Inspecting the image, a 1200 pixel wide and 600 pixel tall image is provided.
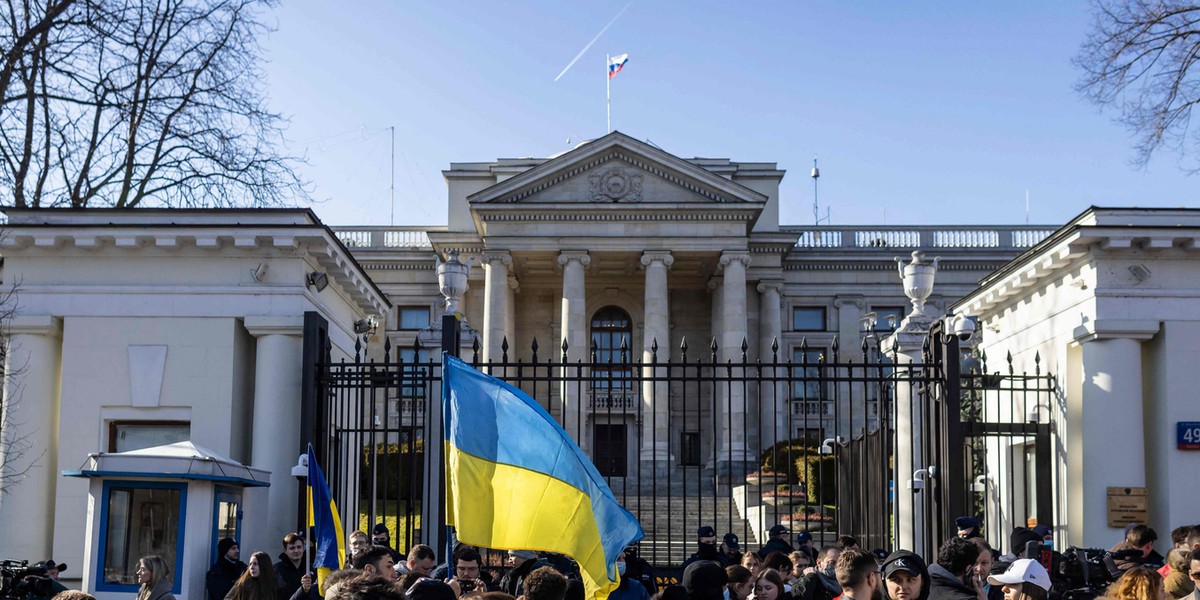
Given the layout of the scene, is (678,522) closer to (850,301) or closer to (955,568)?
(955,568)

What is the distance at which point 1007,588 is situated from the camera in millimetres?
7145

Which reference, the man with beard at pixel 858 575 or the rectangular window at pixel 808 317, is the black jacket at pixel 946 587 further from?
the rectangular window at pixel 808 317

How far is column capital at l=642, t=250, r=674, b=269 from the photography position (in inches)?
1865

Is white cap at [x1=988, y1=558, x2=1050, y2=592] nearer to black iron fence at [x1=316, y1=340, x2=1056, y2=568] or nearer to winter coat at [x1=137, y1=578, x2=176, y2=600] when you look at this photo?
winter coat at [x1=137, y1=578, x2=176, y2=600]

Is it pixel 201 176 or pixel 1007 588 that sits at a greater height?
pixel 201 176

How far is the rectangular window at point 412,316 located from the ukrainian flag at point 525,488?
148 feet

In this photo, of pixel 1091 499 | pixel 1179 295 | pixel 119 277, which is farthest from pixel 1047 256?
pixel 119 277

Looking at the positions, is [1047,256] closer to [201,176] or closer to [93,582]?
[93,582]

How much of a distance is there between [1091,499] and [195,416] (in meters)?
11.7

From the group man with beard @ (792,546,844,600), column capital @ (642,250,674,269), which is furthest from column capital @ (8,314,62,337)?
column capital @ (642,250,674,269)

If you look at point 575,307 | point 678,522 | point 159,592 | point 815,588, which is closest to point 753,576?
point 815,588

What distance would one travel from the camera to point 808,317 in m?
53.6

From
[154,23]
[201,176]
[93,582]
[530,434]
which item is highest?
[154,23]

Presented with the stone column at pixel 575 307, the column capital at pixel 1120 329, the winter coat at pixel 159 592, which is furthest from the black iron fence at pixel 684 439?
the winter coat at pixel 159 592
